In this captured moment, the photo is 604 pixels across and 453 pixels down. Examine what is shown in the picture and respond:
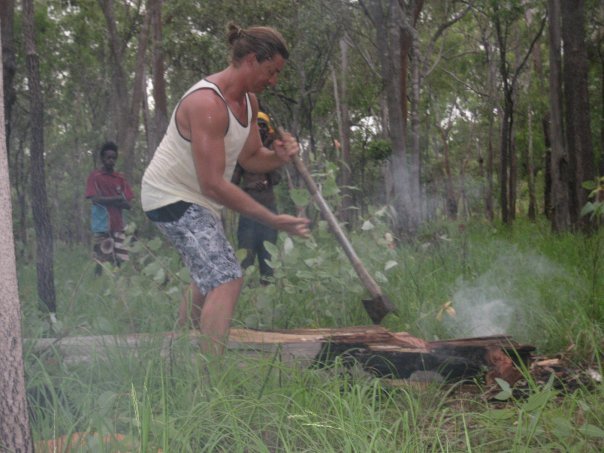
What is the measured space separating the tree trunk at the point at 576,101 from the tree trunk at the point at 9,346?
7.93 m

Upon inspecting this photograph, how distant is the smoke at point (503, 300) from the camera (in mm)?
4523

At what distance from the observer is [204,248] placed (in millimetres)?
3574

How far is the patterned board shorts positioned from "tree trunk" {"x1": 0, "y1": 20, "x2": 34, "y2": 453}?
130 centimetres

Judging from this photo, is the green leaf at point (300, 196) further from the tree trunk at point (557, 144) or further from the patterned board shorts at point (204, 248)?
the tree trunk at point (557, 144)

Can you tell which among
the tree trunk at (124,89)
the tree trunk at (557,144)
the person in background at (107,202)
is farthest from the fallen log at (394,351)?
the tree trunk at (124,89)

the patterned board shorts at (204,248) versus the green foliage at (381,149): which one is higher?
the green foliage at (381,149)

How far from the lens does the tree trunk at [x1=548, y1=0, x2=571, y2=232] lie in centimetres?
998

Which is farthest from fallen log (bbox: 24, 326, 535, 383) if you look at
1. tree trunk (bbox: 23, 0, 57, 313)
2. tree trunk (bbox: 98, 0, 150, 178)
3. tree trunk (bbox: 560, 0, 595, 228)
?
tree trunk (bbox: 98, 0, 150, 178)

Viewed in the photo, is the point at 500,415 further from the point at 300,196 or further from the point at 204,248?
the point at 300,196

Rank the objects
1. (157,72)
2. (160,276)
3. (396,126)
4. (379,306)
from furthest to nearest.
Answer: (157,72)
(396,126)
(160,276)
(379,306)

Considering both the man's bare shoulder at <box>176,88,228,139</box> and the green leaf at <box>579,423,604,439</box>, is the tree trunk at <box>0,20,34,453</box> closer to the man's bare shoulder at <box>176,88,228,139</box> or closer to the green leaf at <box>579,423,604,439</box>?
the man's bare shoulder at <box>176,88,228,139</box>

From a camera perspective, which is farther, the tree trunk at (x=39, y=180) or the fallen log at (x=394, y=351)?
the tree trunk at (x=39, y=180)

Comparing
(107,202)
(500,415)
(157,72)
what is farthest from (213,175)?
(157,72)

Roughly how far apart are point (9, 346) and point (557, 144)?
9086 millimetres
